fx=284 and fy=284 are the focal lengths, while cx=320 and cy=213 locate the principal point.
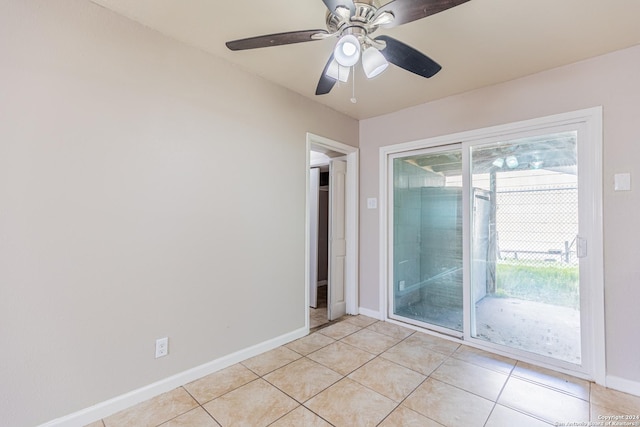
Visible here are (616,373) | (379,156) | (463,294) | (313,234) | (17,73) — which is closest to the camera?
(17,73)

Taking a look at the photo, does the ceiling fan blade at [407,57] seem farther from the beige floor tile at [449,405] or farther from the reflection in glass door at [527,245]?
the beige floor tile at [449,405]

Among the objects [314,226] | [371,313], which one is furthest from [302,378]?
[314,226]

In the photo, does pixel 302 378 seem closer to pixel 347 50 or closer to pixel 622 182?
pixel 347 50

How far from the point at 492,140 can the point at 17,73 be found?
3.48 meters

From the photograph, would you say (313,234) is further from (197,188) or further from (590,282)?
(590,282)

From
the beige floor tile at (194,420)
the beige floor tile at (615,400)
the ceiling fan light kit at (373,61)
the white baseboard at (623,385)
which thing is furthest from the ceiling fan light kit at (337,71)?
the white baseboard at (623,385)

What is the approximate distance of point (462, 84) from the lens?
268 centimetres

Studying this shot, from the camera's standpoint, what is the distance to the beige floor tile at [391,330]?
303cm

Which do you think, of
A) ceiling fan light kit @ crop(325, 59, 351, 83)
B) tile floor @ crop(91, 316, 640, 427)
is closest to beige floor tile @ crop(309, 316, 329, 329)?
tile floor @ crop(91, 316, 640, 427)

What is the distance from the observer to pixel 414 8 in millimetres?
1232

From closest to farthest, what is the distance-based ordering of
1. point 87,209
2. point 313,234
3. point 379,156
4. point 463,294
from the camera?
point 87,209
point 463,294
point 379,156
point 313,234

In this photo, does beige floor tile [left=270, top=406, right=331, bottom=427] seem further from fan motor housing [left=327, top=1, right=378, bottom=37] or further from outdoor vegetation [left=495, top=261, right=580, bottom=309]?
fan motor housing [left=327, top=1, right=378, bottom=37]

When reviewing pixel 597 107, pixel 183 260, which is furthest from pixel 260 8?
pixel 597 107

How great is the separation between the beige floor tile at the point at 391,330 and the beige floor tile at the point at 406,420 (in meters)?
1.18
